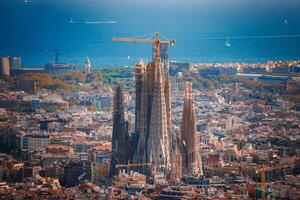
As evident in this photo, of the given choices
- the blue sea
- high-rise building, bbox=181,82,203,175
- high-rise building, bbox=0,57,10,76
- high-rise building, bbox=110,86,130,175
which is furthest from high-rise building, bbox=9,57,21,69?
high-rise building, bbox=181,82,203,175

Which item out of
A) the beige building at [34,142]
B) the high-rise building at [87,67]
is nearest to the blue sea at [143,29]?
the high-rise building at [87,67]

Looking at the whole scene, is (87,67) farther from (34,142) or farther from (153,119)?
(153,119)

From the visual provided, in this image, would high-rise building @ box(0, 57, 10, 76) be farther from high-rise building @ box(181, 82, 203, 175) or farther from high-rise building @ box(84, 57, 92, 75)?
high-rise building @ box(181, 82, 203, 175)

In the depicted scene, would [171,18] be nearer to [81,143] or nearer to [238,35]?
[238,35]

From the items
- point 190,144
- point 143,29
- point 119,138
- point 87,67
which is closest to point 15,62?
point 87,67

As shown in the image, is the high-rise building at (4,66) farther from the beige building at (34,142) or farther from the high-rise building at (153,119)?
the high-rise building at (153,119)
